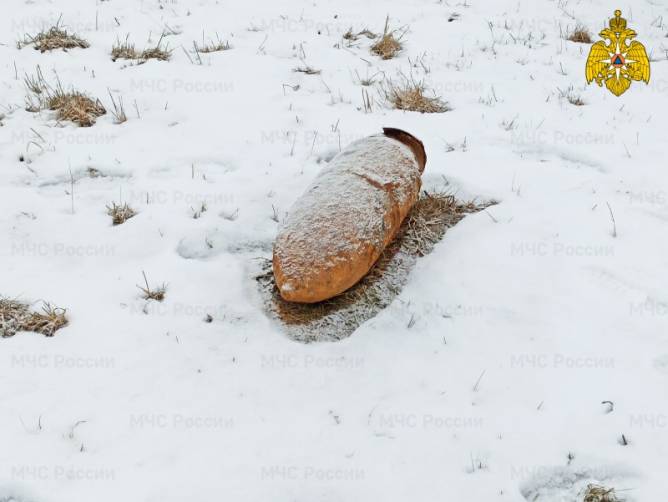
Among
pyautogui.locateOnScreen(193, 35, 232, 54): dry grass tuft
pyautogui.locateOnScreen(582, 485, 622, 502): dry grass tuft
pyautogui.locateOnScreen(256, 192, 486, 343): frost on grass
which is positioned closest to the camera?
pyautogui.locateOnScreen(582, 485, 622, 502): dry grass tuft

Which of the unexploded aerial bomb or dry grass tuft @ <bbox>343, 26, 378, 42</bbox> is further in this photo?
dry grass tuft @ <bbox>343, 26, 378, 42</bbox>

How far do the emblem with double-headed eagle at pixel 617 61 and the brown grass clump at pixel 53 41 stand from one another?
5202 millimetres

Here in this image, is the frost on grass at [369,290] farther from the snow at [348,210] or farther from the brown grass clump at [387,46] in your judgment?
the brown grass clump at [387,46]

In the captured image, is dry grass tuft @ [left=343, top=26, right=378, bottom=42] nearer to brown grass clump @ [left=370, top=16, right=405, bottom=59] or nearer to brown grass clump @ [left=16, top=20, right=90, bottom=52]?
brown grass clump @ [left=370, top=16, right=405, bottom=59]

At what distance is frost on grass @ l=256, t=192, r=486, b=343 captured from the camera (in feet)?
9.37

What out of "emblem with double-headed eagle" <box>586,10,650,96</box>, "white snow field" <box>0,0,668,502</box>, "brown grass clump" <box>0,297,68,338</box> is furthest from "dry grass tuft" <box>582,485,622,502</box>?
"emblem with double-headed eagle" <box>586,10,650,96</box>

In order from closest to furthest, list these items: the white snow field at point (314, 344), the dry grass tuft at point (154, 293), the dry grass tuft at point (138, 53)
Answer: the white snow field at point (314, 344) → the dry grass tuft at point (154, 293) → the dry grass tuft at point (138, 53)

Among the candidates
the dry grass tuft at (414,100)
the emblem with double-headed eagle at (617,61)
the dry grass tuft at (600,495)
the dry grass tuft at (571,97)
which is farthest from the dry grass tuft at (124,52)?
the dry grass tuft at (600,495)

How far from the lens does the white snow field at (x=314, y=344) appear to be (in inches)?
87.4

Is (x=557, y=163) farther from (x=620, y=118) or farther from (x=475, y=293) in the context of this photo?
(x=475, y=293)

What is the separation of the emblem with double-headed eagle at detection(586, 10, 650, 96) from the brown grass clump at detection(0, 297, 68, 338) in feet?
16.5

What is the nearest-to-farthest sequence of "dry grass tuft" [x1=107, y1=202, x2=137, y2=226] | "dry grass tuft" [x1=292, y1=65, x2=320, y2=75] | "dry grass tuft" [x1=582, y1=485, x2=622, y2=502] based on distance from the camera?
"dry grass tuft" [x1=582, y1=485, x2=622, y2=502] < "dry grass tuft" [x1=107, y1=202, x2=137, y2=226] < "dry grass tuft" [x1=292, y1=65, x2=320, y2=75]

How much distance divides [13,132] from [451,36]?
4.54m

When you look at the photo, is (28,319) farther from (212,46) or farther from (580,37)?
(580,37)
